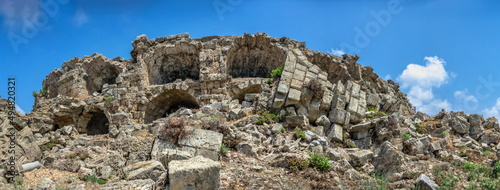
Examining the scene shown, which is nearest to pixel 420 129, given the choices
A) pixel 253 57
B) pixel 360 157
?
pixel 360 157

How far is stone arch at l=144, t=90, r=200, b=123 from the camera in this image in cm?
1903

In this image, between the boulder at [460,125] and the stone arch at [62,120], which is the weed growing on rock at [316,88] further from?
the stone arch at [62,120]

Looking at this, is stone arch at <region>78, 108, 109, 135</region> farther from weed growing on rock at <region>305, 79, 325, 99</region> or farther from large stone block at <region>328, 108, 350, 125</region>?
large stone block at <region>328, 108, 350, 125</region>

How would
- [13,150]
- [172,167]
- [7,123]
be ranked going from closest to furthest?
[172,167] < [13,150] < [7,123]

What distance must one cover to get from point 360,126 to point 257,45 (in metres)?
9.97

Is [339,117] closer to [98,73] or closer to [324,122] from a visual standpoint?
[324,122]

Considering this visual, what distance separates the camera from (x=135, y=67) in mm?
20000

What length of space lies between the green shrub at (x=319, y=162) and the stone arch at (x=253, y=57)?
11219mm

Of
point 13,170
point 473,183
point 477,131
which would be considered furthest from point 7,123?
point 477,131

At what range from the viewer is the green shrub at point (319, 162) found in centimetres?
838

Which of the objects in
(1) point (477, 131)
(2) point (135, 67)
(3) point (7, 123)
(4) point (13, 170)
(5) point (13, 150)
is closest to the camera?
(4) point (13, 170)

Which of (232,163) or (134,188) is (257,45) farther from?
(134,188)

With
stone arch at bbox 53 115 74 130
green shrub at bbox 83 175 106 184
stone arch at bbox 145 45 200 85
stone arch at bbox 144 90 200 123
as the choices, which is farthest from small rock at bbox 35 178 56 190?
stone arch at bbox 145 45 200 85

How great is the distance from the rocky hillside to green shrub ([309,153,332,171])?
1.0 inches
